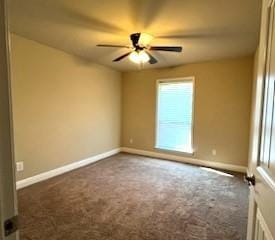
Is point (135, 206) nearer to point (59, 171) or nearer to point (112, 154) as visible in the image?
point (59, 171)

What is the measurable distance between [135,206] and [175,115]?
2.72 metres

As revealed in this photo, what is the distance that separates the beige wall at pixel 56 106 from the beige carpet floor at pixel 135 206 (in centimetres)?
53

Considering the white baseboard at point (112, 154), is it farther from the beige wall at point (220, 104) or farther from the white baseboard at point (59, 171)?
the beige wall at point (220, 104)

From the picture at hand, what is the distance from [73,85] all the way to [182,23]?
8.20 ft

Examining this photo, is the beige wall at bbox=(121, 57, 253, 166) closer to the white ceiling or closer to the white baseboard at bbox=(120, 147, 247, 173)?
the white baseboard at bbox=(120, 147, 247, 173)

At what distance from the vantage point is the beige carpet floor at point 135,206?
2.12m

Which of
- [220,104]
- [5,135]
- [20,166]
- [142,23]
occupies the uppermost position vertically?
[142,23]

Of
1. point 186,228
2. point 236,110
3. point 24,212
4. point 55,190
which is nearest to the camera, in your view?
point 186,228

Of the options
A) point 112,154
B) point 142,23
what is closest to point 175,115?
point 112,154

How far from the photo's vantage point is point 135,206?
8.70 ft

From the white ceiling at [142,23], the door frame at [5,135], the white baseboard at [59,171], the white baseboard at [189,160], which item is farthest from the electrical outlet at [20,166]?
the door frame at [5,135]

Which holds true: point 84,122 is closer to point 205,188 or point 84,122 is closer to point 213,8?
point 205,188

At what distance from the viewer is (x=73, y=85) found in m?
4.11

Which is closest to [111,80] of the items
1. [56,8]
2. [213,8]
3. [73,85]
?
[73,85]
